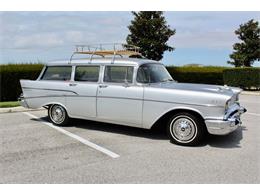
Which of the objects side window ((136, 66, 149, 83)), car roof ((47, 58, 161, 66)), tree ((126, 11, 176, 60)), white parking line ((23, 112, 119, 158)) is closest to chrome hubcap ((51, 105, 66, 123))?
white parking line ((23, 112, 119, 158))

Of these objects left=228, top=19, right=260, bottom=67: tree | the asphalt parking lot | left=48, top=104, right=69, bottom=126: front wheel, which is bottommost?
the asphalt parking lot

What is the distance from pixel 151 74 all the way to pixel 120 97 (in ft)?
2.80

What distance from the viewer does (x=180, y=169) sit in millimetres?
4410

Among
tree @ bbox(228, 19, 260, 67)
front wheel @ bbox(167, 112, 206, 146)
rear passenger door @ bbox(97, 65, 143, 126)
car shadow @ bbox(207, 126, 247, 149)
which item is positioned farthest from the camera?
tree @ bbox(228, 19, 260, 67)

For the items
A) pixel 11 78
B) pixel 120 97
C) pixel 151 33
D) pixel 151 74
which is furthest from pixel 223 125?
pixel 151 33

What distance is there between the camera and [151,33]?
72.8 feet

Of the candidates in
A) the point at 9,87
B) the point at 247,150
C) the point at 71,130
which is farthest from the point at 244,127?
the point at 9,87

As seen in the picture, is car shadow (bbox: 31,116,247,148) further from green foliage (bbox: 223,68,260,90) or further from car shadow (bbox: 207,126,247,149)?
green foliage (bbox: 223,68,260,90)

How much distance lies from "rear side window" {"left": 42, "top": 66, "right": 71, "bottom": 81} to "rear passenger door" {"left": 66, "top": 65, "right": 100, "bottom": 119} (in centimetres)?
26

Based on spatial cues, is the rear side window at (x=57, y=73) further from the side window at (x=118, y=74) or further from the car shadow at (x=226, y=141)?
the car shadow at (x=226, y=141)

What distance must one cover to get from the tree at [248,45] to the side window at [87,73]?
21639 mm

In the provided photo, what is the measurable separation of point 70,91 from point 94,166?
111 inches

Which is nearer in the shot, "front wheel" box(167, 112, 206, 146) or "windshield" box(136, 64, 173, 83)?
"front wheel" box(167, 112, 206, 146)

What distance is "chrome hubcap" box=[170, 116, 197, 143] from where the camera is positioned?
5582 millimetres
